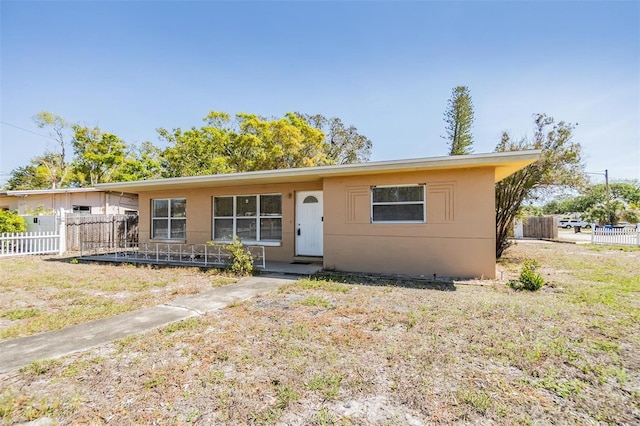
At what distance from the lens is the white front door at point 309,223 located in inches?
377

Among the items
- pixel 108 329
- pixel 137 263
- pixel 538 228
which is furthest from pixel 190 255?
pixel 538 228

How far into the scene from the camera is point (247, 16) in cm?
988

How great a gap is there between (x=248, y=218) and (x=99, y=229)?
28.0 feet

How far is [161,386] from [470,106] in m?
23.7

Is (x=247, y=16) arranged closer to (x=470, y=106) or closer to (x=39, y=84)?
(x=39, y=84)

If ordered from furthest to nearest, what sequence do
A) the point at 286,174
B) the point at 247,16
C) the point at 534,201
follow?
the point at 534,201 < the point at 247,16 < the point at 286,174

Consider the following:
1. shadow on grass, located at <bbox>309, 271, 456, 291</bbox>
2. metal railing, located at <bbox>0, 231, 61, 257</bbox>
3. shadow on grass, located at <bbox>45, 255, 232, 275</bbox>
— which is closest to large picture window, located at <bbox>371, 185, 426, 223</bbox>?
A: shadow on grass, located at <bbox>309, 271, 456, 291</bbox>

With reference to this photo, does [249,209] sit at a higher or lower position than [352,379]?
higher

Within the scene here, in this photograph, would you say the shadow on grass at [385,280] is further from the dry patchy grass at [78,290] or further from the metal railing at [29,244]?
the metal railing at [29,244]

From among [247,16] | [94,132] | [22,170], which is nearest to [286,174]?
[247,16]

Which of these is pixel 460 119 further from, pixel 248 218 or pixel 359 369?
pixel 359 369

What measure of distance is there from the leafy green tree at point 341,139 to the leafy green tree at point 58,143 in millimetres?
24040

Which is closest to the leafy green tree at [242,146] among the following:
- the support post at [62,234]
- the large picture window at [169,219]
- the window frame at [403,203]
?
the support post at [62,234]

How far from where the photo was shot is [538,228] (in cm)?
2205
